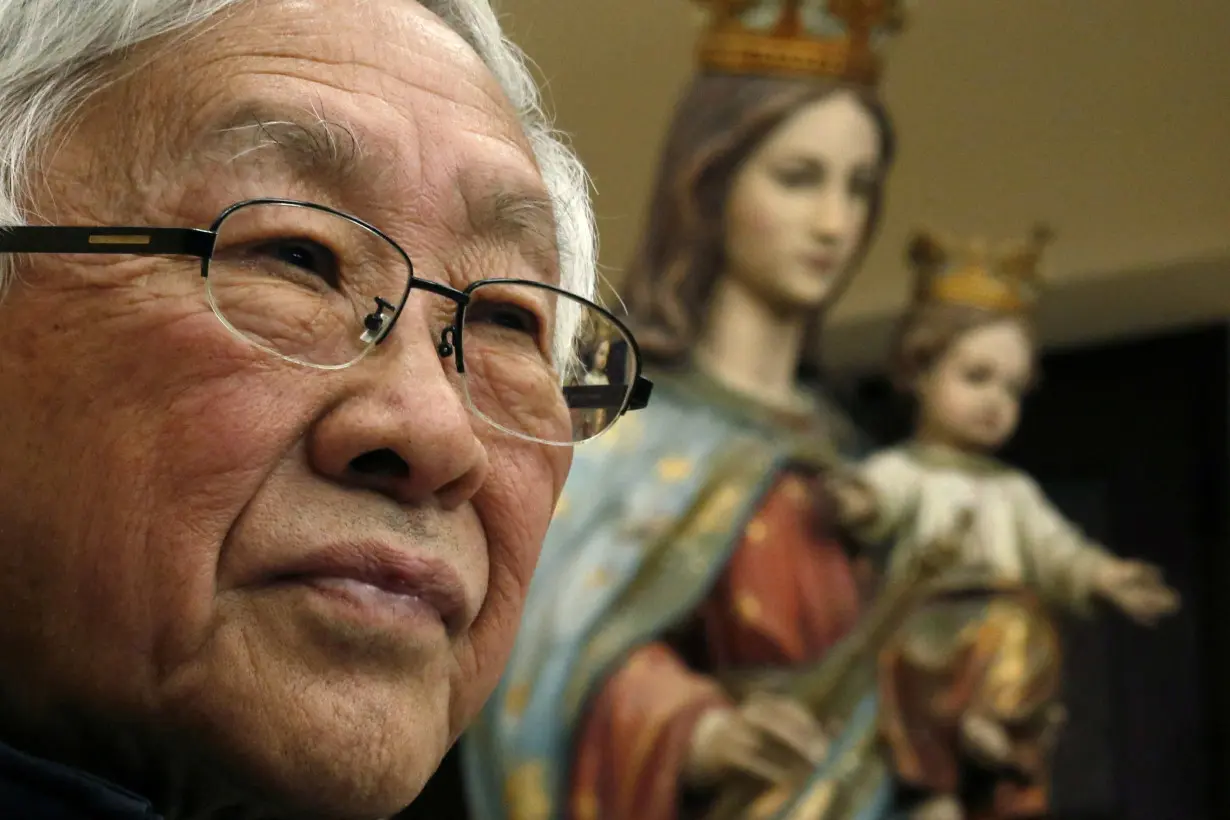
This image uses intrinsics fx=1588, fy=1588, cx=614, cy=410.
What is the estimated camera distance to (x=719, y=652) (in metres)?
2.05

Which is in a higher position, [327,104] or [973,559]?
[327,104]

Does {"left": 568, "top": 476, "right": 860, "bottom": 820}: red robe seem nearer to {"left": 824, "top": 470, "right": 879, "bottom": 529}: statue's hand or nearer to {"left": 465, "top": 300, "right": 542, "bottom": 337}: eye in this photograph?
{"left": 824, "top": 470, "right": 879, "bottom": 529}: statue's hand

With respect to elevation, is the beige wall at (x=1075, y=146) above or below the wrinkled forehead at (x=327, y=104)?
above

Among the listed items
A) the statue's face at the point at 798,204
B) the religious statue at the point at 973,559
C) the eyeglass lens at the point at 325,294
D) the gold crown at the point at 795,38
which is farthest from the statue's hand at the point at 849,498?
the eyeglass lens at the point at 325,294

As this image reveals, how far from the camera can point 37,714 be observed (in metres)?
0.60

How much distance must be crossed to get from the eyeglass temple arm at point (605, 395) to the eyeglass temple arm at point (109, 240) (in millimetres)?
230

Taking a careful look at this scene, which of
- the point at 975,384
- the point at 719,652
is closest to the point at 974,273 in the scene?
the point at 975,384

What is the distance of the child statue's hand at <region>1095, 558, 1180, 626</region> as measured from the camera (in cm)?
234

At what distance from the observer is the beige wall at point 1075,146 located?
277 cm

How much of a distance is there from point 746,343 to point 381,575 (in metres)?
1.66

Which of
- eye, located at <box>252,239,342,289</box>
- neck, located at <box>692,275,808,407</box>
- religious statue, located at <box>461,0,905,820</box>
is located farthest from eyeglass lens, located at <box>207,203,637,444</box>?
neck, located at <box>692,275,808,407</box>

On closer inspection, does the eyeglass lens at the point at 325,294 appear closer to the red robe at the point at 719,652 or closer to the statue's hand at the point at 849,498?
the red robe at the point at 719,652

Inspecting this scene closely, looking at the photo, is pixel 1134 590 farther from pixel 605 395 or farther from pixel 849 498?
pixel 605 395

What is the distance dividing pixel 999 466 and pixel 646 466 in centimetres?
68
